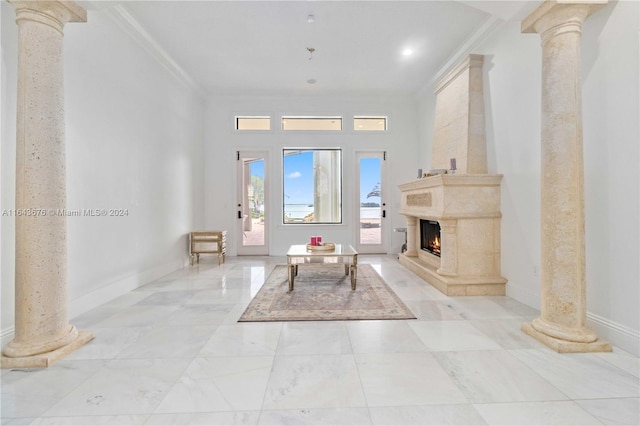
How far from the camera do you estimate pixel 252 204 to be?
21.5 ft

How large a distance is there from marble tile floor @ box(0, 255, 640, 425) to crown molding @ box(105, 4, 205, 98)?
10.9ft

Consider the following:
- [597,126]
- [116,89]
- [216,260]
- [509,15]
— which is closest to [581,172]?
[597,126]

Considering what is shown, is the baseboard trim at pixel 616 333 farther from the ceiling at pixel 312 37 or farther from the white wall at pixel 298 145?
the white wall at pixel 298 145

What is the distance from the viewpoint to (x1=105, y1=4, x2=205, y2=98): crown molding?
3422 millimetres

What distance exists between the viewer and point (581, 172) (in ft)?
7.30

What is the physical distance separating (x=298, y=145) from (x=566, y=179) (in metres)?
4.95

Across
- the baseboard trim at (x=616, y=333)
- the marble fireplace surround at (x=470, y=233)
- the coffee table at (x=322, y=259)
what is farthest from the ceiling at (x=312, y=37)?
the coffee table at (x=322, y=259)

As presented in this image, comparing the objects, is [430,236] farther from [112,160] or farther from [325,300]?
[112,160]

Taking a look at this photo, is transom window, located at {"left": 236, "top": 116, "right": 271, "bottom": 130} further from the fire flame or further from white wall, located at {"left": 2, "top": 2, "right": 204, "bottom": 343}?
the fire flame

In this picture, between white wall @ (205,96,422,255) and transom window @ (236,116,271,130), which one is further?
transom window @ (236,116,271,130)

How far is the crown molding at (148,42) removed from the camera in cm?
342

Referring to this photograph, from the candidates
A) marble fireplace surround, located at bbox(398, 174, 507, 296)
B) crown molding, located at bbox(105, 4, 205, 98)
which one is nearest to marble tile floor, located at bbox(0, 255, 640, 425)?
marble fireplace surround, located at bbox(398, 174, 507, 296)

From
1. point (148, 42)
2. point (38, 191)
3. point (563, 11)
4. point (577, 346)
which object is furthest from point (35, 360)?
point (563, 11)

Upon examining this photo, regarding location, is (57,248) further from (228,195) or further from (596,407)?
(228,195)
